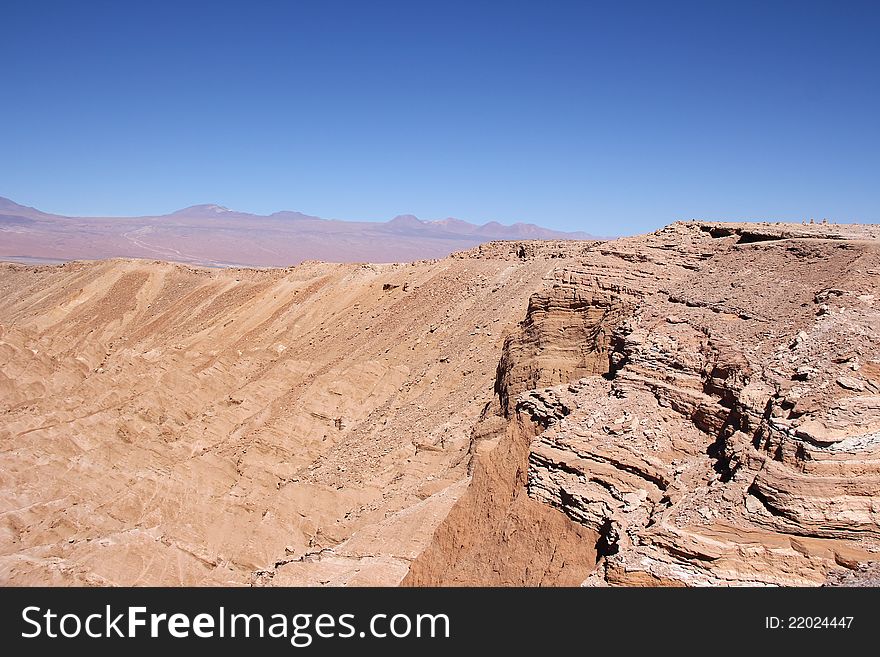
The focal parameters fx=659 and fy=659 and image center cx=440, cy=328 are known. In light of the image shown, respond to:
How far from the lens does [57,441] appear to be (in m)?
16.8

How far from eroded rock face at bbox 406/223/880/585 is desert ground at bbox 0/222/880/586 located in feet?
0.11

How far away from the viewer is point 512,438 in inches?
400

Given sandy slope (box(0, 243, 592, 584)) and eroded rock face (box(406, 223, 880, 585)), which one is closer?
eroded rock face (box(406, 223, 880, 585))

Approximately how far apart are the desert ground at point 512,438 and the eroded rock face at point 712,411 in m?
0.03

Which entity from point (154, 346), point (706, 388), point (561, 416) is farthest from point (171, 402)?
point (706, 388)

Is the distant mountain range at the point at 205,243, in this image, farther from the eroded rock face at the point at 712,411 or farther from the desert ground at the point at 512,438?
the eroded rock face at the point at 712,411

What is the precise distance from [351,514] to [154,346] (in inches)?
862

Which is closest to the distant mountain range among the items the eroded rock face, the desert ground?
the desert ground

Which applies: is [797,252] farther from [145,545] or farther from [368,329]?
[368,329]

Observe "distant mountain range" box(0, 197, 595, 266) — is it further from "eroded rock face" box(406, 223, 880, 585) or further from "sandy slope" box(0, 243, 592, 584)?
"eroded rock face" box(406, 223, 880, 585)

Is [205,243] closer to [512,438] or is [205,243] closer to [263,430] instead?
[263,430]

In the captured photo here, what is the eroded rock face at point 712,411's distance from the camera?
6348 millimetres

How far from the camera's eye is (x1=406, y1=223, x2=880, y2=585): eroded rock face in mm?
6348

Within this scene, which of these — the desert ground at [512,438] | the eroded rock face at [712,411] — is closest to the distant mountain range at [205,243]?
the desert ground at [512,438]
